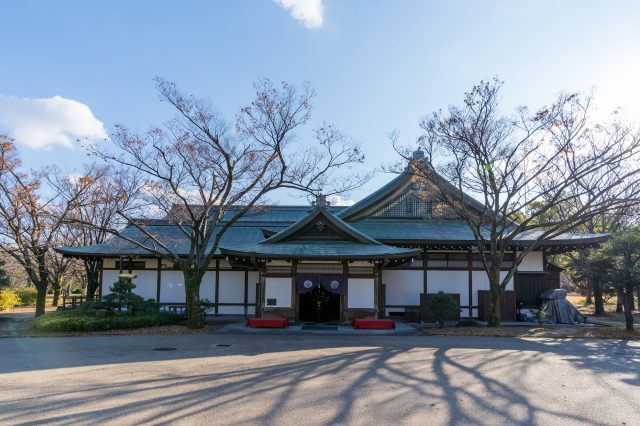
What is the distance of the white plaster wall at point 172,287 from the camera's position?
21.6 meters

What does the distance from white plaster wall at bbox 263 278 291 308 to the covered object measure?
444 inches

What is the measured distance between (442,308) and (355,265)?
3734mm

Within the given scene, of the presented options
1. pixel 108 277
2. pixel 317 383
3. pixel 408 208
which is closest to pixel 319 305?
pixel 408 208

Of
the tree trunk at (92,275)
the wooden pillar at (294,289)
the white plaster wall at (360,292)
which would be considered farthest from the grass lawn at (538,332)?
the tree trunk at (92,275)

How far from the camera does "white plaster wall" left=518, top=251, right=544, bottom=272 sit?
68.9 feet

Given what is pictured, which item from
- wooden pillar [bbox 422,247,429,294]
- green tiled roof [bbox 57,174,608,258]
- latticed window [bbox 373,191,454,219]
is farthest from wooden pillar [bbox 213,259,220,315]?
wooden pillar [bbox 422,247,429,294]

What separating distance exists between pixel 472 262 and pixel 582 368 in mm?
11449

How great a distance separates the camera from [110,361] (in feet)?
32.4

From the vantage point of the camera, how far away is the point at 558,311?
1978cm

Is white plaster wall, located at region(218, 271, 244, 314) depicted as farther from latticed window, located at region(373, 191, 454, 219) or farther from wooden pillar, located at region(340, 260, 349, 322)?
latticed window, located at region(373, 191, 454, 219)

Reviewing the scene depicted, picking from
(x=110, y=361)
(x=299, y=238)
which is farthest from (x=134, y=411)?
(x=299, y=238)

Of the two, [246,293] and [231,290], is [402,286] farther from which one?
[231,290]

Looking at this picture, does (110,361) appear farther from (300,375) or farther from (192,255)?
(192,255)

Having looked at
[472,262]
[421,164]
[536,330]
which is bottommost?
[536,330]
